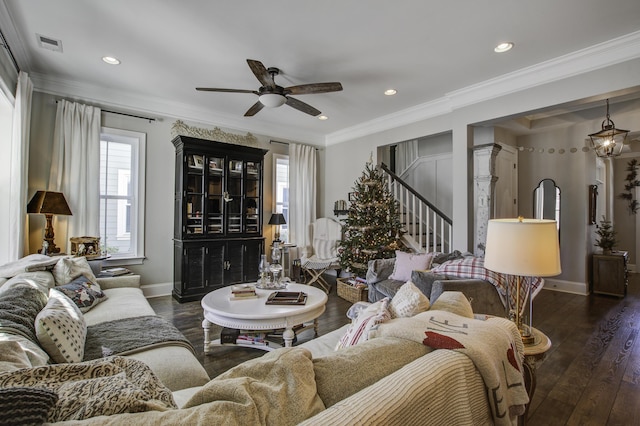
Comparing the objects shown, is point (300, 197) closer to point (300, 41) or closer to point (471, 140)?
point (471, 140)

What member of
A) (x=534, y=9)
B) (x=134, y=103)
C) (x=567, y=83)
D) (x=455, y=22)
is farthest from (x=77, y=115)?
(x=567, y=83)

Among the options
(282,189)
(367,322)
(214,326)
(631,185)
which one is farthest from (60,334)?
(631,185)

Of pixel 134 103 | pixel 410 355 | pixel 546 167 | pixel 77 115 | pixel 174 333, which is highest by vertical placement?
pixel 134 103

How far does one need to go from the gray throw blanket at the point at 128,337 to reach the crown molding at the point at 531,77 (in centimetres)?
406

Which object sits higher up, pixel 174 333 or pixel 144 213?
pixel 144 213

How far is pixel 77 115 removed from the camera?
3.88 m

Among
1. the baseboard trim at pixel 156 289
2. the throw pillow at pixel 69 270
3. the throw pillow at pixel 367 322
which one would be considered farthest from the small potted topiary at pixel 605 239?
the throw pillow at pixel 69 270

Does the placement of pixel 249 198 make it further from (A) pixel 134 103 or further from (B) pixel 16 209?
(B) pixel 16 209

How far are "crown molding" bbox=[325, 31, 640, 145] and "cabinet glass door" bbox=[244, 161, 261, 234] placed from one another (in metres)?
2.26

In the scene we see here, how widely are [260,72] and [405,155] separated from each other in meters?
4.83

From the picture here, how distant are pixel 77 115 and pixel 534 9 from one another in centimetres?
494

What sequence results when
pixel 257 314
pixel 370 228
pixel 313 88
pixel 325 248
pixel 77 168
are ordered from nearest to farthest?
pixel 257 314 → pixel 313 88 → pixel 77 168 → pixel 370 228 → pixel 325 248

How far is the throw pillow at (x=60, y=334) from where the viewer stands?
5.02 ft

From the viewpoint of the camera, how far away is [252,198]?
5.11m
